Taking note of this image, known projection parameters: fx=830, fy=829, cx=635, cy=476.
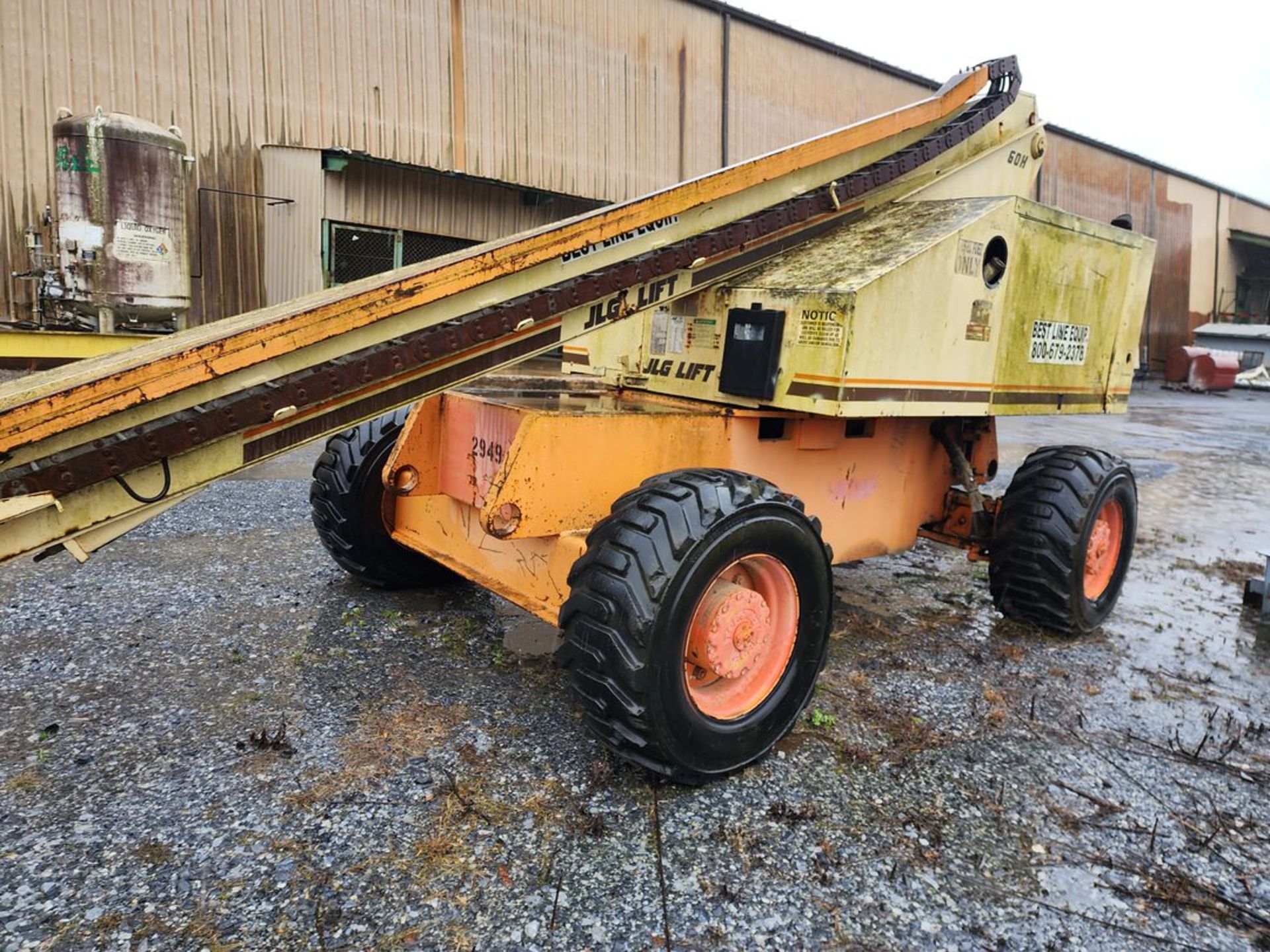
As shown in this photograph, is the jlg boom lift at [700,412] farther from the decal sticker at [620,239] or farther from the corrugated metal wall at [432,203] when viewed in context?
the corrugated metal wall at [432,203]

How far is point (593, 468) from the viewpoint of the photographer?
3.27 meters

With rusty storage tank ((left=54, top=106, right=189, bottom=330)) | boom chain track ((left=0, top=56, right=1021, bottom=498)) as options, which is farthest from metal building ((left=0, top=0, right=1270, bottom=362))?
boom chain track ((left=0, top=56, right=1021, bottom=498))

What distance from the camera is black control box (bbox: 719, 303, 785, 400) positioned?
138 inches

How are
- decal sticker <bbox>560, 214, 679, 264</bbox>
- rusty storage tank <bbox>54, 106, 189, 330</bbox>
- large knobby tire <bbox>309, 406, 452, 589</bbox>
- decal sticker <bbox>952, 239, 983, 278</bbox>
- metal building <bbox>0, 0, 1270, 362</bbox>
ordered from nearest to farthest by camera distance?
1. decal sticker <bbox>560, 214, 679, 264</bbox>
2. decal sticker <bbox>952, 239, 983, 278</bbox>
3. large knobby tire <bbox>309, 406, 452, 589</bbox>
4. rusty storage tank <bbox>54, 106, 189, 330</bbox>
5. metal building <bbox>0, 0, 1270, 362</bbox>

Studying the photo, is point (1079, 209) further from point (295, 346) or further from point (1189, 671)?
point (295, 346)

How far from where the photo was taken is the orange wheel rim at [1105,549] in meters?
4.82

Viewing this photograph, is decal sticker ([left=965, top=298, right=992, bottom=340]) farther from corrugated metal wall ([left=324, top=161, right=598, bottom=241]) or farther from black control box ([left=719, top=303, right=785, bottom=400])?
corrugated metal wall ([left=324, top=161, right=598, bottom=241])

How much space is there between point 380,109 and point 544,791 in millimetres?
11807

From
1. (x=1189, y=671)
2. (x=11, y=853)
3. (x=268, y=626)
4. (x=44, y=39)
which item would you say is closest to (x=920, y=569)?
(x=1189, y=671)

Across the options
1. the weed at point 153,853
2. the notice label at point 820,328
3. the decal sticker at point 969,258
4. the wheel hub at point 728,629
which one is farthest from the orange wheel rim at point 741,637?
the decal sticker at point 969,258

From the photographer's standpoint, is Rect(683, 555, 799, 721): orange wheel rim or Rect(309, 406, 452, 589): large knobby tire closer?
Rect(683, 555, 799, 721): orange wheel rim

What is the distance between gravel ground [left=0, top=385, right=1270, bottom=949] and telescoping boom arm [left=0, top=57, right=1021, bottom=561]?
1028mm

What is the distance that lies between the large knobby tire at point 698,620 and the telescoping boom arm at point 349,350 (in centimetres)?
78

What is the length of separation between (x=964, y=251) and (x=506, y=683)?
2878 millimetres
